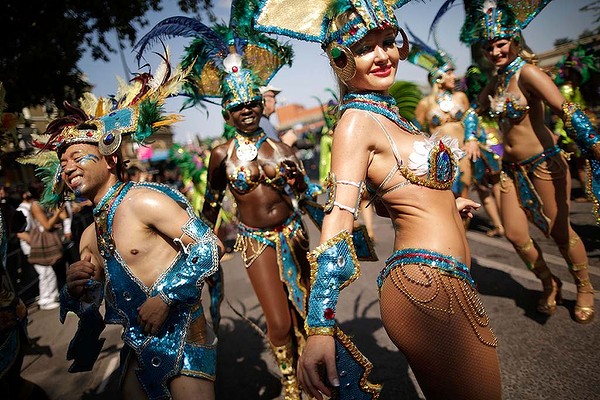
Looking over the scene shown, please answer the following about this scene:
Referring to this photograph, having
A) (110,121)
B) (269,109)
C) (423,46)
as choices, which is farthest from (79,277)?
(423,46)

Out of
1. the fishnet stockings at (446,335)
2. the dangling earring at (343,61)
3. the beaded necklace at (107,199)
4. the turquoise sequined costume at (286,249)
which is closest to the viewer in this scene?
the fishnet stockings at (446,335)

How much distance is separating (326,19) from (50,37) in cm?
955

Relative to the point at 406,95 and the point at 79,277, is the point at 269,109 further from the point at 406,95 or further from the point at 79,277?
the point at 79,277

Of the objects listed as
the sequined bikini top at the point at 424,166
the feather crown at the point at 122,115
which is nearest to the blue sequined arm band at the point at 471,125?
the sequined bikini top at the point at 424,166

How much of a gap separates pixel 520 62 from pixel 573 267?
176 cm

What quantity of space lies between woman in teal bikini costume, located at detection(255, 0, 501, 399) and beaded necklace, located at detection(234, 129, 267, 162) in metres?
1.51

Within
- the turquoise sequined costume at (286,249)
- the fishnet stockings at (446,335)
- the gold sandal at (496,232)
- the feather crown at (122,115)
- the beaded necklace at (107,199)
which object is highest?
the feather crown at (122,115)

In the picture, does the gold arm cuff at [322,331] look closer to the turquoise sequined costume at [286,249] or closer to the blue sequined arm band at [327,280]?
the blue sequined arm band at [327,280]

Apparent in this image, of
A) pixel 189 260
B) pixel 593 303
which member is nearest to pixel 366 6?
pixel 189 260

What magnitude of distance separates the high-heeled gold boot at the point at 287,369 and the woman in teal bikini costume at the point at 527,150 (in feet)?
7.26

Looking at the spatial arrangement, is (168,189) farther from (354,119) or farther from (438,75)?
(438,75)

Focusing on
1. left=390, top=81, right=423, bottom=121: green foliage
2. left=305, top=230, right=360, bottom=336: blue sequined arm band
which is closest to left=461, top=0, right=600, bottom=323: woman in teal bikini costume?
left=390, top=81, right=423, bottom=121: green foliage

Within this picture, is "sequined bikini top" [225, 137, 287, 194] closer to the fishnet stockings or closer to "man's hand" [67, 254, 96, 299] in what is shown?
"man's hand" [67, 254, 96, 299]

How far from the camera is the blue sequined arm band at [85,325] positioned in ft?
7.01
